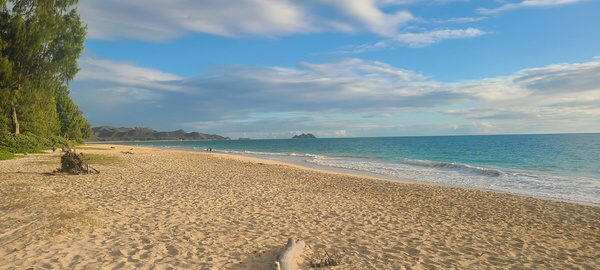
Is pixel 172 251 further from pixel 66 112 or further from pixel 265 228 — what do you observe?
pixel 66 112

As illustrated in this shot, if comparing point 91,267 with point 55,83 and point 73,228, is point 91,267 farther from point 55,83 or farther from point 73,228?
point 55,83

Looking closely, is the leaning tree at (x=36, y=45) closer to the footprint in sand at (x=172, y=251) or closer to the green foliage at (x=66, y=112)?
the footprint in sand at (x=172, y=251)

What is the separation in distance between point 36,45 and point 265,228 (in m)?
18.1

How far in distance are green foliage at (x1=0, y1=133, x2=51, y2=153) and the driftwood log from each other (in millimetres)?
32266

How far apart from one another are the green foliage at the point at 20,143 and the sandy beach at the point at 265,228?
20553 mm

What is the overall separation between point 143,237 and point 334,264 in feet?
13.6

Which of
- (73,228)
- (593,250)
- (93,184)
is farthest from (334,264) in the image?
(93,184)

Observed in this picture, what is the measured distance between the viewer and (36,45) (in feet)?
60.5

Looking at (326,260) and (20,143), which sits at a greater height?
(20,143)

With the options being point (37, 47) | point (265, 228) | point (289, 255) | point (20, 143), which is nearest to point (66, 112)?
point (20, 143)

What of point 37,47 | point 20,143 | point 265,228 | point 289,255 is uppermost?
point 37,47

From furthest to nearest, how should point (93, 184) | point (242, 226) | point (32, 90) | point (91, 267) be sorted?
point (32, 90)
point (93, 184)
point (242, 226)
point (91, 267)

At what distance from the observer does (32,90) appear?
20.6m

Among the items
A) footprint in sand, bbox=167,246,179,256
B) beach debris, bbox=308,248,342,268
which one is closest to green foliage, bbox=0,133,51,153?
footprint in sand, bbox=167,246,179,256
